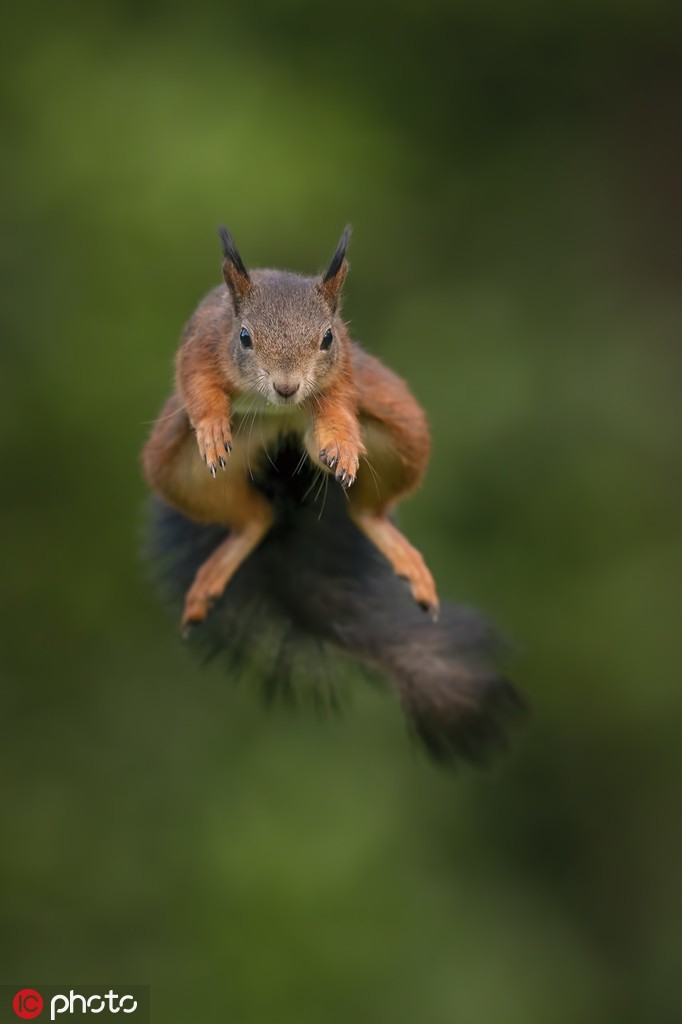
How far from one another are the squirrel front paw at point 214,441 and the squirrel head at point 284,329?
71 millimetres

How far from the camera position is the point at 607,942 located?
695 cm

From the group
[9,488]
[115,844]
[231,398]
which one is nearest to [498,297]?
[9,488]

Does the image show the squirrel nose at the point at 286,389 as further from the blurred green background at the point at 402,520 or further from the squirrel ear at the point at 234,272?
the blurred green background at the point at 402,520

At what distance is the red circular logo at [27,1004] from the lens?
5.59 metres

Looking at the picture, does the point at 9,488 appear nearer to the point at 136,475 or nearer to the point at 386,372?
the point at 136,475

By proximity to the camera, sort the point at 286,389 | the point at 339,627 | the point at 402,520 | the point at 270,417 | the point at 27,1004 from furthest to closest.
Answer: the point at 402,520 → the point at 27,1004 → the point at 339,627 → the point at 270,417 → the point at 286,389

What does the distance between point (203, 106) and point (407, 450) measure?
3.25 metres

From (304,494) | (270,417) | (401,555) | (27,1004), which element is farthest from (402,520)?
(270,417)

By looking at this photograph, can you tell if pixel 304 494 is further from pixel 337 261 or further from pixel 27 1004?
pixel 27 1004

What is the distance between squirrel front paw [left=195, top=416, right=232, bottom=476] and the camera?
2781 millimetres

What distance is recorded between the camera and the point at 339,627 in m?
3.79

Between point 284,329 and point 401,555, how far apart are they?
2.13ft

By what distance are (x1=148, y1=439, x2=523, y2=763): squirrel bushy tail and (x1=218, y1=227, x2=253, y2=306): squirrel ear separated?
0.83 metres

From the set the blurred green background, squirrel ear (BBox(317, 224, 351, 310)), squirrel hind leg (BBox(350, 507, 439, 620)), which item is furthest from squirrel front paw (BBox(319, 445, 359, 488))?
the blurred green background
